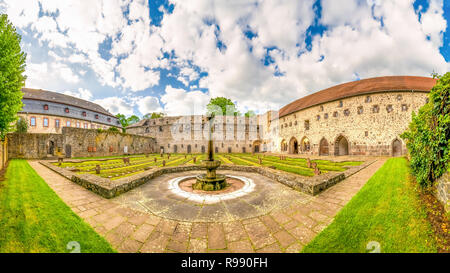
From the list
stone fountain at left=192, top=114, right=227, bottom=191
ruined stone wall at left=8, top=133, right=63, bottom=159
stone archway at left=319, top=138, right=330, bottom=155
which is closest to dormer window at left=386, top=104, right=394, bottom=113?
stone archway at left=319, top=138, right=330, bottom=155

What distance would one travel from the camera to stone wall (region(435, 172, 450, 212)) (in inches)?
118

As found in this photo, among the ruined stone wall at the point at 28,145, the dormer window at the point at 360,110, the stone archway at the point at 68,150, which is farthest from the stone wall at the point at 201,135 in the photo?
the ruined stone wall at the point at 28,145

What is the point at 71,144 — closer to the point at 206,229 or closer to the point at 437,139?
the point at 206,229

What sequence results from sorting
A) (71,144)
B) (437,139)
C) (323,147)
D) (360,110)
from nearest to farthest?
1. (437,139)
2. (71,144)
3. (360,110)
4. (323,147)

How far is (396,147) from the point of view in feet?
65.0

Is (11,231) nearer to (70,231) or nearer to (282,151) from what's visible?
(70,231)

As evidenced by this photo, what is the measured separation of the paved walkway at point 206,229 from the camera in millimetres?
2506

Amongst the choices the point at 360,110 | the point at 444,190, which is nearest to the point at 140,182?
A: the point at 444,190

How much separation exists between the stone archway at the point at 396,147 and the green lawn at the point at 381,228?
2366cm

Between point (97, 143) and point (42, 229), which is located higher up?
point (97, 143)

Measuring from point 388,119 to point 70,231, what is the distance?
30.4 m

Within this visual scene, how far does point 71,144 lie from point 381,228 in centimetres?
2881

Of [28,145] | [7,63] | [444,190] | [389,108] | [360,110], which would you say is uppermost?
[360,110]

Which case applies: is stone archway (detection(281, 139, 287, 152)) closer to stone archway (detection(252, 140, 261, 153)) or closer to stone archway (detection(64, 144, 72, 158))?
stone archway (detection(252, 140, 261, 153))
